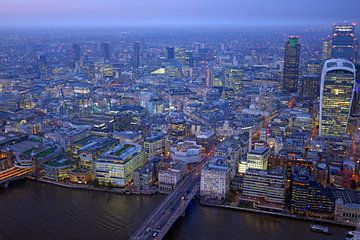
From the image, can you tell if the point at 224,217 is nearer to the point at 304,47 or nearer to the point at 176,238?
the point at 176,238

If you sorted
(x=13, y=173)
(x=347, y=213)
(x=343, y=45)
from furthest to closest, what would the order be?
(x=343, y=45) → (x=13, y=173) → (x=347, y=213)

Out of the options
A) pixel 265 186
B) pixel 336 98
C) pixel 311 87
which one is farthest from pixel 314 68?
pixel 265 186

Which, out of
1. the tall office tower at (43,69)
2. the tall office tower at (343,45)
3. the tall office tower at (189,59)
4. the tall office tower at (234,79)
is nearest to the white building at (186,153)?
the tall office tower at (234,79)

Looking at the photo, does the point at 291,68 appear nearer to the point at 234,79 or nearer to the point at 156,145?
the point at 234,79

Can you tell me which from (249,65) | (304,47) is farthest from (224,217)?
(304,47)

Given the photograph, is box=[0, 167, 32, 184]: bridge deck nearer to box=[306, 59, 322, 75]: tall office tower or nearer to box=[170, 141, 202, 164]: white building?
box=[170, 141, 202, 164]: white building

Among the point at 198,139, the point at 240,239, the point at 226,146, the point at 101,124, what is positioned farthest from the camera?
the point at 101,124
